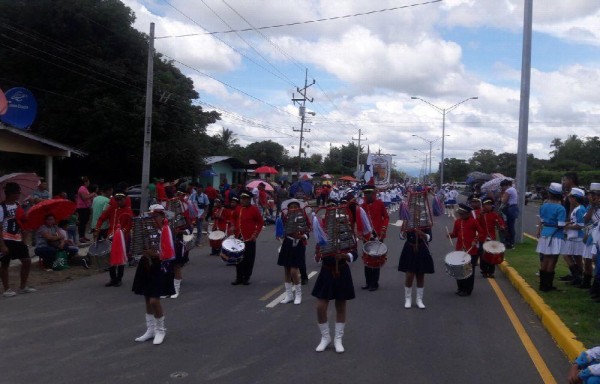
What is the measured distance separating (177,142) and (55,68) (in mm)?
7467

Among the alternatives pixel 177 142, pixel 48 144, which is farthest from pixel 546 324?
pixel 177 142

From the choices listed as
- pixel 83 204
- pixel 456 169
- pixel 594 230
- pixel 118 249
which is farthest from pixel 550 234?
pixel 456 169

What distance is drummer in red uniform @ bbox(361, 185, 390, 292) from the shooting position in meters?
11.0

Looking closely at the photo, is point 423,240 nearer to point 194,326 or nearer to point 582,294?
point 582,294

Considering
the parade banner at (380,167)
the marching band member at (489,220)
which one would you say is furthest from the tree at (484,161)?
the marching band member at (489,220)

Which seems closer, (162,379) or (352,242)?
(162,379)

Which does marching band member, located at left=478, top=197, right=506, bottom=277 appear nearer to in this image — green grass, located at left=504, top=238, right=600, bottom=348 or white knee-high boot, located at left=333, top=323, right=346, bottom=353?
green grass, located at left=504, top=238, right=600, bottom=348

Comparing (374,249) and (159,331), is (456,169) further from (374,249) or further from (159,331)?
(159,331)

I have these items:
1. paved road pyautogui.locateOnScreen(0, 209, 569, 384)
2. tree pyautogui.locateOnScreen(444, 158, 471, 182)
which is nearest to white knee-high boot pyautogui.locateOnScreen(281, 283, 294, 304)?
paved road pyautogui.locateOnScreen(0, 209, 569, 384)

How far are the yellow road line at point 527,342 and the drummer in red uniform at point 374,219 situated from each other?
7.54 ft

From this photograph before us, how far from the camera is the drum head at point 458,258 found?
10.5 metres

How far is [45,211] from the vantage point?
1214 centimetres

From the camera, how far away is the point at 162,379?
614 centimetres

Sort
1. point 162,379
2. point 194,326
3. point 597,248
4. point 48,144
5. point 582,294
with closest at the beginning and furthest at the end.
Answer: point 162,379
point 194,326
point 597,248
point 582,294
point 48,144
